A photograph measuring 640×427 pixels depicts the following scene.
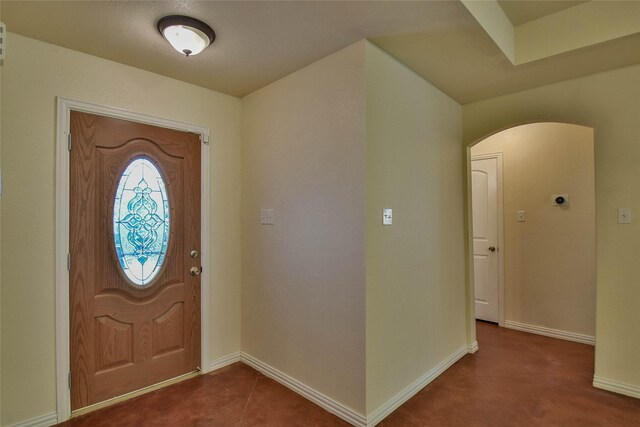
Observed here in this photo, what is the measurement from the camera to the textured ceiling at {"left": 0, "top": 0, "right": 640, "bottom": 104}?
5.76ft

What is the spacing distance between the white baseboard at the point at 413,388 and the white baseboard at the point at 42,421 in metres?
1.99

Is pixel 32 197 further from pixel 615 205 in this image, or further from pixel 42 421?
pixel 615 205

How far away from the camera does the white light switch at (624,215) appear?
7.88 feet

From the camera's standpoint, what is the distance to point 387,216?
227 centimetres

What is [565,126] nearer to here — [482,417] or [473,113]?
[473,113]

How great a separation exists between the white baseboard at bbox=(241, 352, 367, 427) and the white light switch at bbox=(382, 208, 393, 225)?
4.03 feet

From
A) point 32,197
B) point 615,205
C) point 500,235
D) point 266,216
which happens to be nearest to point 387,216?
point 266,216

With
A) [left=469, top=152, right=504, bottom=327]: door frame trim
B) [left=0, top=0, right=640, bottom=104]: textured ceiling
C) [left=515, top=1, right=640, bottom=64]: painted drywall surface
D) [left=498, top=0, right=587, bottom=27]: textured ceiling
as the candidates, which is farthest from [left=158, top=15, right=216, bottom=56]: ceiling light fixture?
[left=469, top=152, right=504, bottom=327]: door frame trim

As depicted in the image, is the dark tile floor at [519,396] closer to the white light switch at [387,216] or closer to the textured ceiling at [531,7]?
the white light switch at [387,216]

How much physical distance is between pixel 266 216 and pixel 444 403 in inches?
76.4

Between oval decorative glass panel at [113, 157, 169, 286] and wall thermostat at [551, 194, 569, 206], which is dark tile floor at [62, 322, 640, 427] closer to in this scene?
oval decorative glass panel at [113, 157, 169, 286]

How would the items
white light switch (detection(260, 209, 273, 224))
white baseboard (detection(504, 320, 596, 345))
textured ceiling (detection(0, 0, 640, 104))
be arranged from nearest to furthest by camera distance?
textured ceiling (detection(0, 0, 640, 104)), white light switch (detection(260, 209, 273, 224)), white baseboard (detection(504, 320, 596, 345))

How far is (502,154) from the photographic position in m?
3.99

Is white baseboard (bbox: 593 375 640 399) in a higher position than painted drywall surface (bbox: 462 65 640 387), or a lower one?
lower
